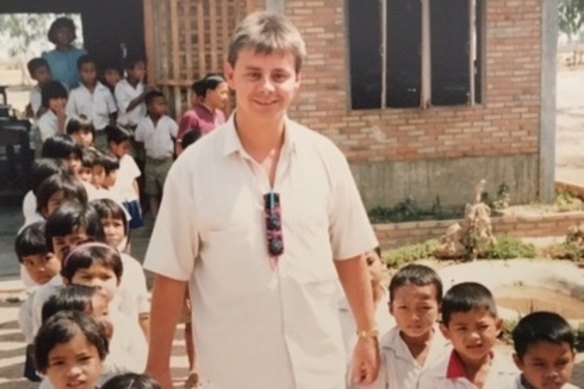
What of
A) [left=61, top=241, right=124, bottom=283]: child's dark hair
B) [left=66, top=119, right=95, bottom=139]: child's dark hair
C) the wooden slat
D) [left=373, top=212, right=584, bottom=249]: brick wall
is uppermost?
the wooden slat

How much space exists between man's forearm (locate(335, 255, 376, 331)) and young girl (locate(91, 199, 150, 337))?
1000mm

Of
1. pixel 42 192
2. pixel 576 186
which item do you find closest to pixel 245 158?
pixel 42 192

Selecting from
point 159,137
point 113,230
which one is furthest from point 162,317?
point 159,137

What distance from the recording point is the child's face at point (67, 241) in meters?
3.98

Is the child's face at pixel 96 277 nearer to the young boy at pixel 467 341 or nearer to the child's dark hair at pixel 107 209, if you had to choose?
the child's dark hair at pixel 107 209

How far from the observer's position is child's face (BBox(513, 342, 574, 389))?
119 inches

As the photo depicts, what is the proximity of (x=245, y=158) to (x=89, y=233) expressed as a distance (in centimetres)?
170

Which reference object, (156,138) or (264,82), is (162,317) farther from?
(156,138)

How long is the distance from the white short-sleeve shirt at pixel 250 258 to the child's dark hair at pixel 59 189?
2.16 metres

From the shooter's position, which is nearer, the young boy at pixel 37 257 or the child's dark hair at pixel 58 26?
the young boy at pixel 37 257

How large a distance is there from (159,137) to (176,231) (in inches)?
237

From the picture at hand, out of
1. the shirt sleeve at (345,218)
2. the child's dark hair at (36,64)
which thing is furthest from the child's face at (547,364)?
the child's dark hair at (36,64)

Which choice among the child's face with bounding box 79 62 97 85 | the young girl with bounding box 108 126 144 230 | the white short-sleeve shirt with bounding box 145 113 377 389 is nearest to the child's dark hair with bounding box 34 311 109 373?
the white short-sleeve shirt with bounding box 145 113 377 389

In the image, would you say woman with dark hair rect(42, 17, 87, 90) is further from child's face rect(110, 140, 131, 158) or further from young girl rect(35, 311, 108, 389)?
young girl rect(35, 311, 108, 389)
